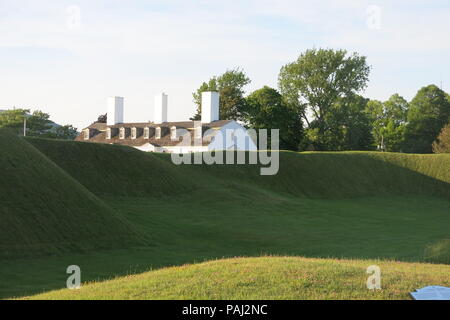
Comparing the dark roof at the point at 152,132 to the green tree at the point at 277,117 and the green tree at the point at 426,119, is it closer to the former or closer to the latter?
the green tree at the point at 277,117

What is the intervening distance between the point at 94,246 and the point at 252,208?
17.7 metres

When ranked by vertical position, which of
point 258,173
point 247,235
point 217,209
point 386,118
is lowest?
point 247,235

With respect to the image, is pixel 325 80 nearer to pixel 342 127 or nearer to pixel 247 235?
pixel 342 127

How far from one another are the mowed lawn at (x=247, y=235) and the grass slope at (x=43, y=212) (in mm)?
1303

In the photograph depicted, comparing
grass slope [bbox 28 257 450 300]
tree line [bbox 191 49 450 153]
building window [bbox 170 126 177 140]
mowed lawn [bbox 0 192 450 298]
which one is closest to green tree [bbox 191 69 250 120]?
tree line [bbox 191 49 450 153]

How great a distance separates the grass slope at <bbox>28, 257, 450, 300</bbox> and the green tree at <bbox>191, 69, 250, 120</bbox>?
287 ft

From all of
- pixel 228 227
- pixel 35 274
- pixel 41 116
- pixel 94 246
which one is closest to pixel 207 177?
pixel 228 227

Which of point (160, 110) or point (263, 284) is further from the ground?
point (160, 110)

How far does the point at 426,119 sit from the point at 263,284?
Answer: 3840 inches

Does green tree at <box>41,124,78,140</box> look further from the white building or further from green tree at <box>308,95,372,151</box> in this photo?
green tree at <box>308,95,372,151</box>

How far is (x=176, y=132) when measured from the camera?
81.6 m

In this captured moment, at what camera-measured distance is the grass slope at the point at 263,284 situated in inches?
491

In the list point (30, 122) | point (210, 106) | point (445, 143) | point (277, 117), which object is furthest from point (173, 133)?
point (445, 143)
